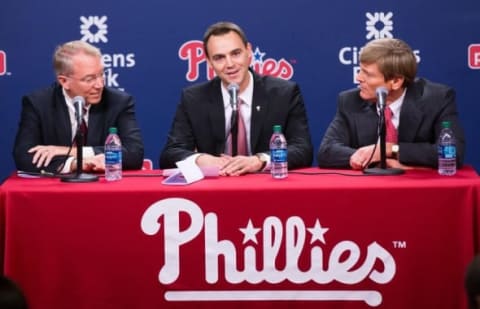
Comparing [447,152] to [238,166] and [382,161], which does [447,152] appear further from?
[238,166]

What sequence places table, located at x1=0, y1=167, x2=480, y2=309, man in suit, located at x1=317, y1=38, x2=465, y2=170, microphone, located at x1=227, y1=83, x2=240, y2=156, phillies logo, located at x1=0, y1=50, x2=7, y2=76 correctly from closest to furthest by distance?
table, located at x1=0, y1=167, x2=480, y2=309, microphone, located at x1=227, y1=83, x2=240, y2=156, man in suit, located at x1=317, y1=38, x2=465, y2=170, phillies logo, located at x1=0, y1=50, x2=7, y2=76

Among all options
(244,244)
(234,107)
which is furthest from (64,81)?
(244,244)

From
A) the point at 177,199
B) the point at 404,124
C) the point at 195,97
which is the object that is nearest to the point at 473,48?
the point at 404,124

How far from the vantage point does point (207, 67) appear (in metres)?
5.12

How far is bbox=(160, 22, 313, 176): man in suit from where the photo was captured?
4129mm

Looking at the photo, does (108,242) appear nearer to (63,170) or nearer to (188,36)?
(63,170)

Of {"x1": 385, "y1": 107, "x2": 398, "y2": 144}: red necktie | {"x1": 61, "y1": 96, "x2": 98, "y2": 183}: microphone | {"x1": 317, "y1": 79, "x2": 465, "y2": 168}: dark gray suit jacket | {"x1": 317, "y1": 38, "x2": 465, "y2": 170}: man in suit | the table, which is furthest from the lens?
{"x1": 385, "y1": 107, "x2": 398, "y2": 144}: red necktie

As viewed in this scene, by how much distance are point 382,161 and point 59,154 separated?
134cm

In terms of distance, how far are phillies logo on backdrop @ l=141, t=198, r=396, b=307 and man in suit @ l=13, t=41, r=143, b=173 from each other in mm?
757

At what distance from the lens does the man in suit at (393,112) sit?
12.6 feet

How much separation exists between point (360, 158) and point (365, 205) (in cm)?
49

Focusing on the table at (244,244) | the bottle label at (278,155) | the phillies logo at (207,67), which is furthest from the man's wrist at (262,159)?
the phillies logo at (207,67)

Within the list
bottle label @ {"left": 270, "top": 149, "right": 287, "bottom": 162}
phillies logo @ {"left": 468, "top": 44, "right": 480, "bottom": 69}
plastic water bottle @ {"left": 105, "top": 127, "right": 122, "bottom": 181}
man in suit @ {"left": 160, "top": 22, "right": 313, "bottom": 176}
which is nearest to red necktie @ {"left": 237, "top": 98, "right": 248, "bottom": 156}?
man in suit @ {"left": 160, "top": 22, "right": 313, "bottom": 176}

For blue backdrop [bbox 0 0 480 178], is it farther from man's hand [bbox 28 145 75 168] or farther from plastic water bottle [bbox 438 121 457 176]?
plastic water bottle [bbox 438 121 457 176]
